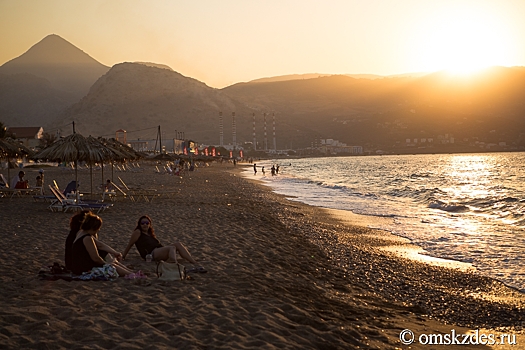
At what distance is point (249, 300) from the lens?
211 inches

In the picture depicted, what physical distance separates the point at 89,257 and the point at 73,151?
351 inches

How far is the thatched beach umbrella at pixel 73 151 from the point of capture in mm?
13922

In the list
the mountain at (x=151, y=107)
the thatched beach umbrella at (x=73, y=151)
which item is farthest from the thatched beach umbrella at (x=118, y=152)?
the mountain at (x=151, y=107)

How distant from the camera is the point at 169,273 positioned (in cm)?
603

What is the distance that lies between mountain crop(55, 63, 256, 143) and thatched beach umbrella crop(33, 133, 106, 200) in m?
134

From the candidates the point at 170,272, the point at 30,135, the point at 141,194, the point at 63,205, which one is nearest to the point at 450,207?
the point at 141,194

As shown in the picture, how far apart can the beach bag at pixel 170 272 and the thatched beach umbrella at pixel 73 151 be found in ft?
28.4

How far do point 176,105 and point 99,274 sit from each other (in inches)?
6916

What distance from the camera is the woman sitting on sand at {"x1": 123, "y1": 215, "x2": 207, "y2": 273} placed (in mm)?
6895

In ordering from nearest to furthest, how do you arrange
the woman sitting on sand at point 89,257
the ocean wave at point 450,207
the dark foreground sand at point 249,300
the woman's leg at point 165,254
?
the dark foreground sand at point 249,300, the woman sitting on sand at point 89,257, the woman's leg at point 165,254, the ocean wave at point 450,207

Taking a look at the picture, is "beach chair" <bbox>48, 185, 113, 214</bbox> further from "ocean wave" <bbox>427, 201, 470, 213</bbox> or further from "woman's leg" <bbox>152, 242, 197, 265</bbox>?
"ocean wave" <bbox>427, 201, 470, 213</bbox>

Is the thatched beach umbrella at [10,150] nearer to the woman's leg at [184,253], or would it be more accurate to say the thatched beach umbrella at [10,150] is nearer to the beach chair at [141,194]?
the beach chair at [141,194]

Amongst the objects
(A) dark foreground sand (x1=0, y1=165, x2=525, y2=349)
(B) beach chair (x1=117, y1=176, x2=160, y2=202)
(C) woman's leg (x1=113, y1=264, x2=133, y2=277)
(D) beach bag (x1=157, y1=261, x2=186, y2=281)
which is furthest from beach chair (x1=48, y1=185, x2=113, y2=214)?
(D) beach bag (x1=157, y1=261, x2=186, y2=281)

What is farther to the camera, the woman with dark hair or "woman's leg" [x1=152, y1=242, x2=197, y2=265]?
"woman's leg" [x1=152, y1=242, x2=197, y2=265]
